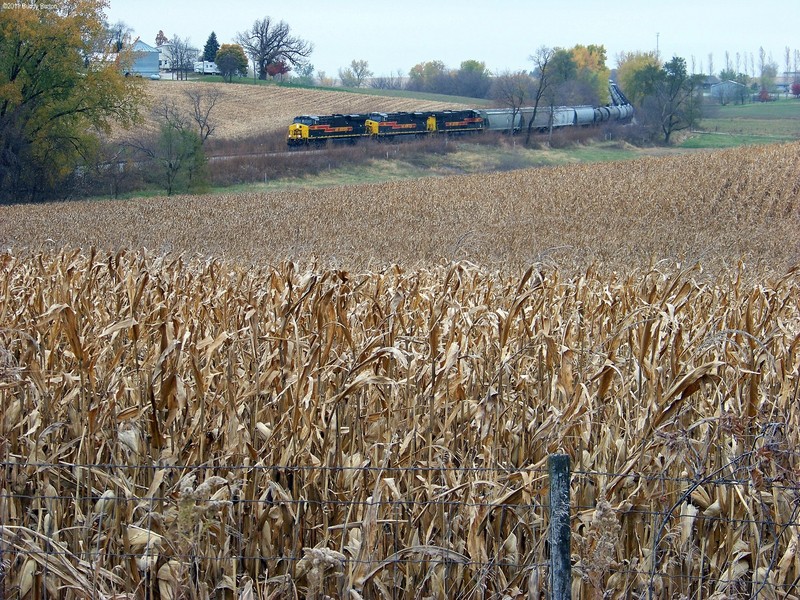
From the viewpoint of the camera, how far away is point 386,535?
12.3 ft

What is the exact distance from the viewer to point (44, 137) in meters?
39.1

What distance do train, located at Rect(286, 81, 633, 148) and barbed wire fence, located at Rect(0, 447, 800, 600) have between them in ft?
154

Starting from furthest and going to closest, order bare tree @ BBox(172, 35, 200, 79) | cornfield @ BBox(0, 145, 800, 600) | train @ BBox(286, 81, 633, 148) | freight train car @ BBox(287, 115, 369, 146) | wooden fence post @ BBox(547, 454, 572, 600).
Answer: bare tree @ BBox(172, 35, 200, 79) → train @ BBox(286, 81, 633, 148) → freight train car @ BBox(287, 115, 369, 146) → cornfield @ BBox(0, 145, 800, 600) → wooden fence post @ BBox(547, 454, 572, 600)

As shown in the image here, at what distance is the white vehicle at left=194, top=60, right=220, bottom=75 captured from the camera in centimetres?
9869

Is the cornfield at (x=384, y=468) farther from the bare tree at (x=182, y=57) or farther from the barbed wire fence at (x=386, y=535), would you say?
the bare tree at (x=182, y=57)

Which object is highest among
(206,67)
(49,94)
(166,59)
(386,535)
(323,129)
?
(166,59)

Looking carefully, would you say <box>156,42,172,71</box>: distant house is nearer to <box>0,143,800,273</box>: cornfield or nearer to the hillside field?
the hillside field

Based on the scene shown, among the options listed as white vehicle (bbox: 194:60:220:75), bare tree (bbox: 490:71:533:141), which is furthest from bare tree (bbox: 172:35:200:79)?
bare tree (bbox: 490:71:533:141)

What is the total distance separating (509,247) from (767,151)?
17.9 meters

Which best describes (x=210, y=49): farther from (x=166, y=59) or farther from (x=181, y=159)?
(x=181, y=159)

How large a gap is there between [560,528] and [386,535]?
104cm

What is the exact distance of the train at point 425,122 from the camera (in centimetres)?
5022

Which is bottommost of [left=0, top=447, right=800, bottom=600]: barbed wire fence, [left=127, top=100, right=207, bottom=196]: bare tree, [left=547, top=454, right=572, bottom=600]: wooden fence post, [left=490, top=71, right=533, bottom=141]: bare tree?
[left=0, top=447, right=800, bottom=600]: barbed wire fence

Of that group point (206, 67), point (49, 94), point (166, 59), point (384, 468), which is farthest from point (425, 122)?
point (166, 59)
